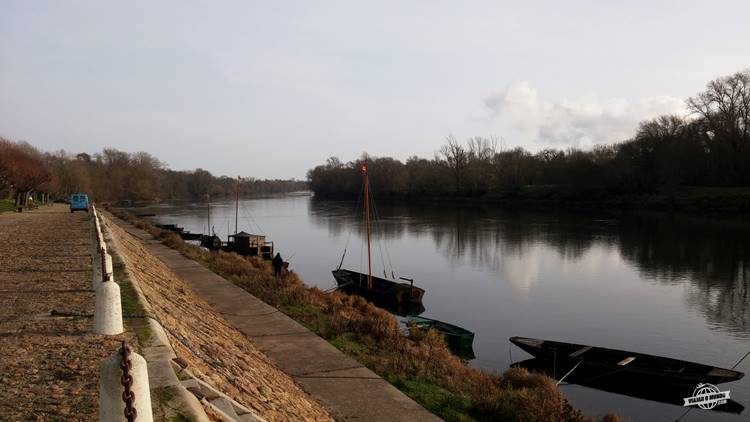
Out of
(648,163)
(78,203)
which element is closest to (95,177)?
(78,203)

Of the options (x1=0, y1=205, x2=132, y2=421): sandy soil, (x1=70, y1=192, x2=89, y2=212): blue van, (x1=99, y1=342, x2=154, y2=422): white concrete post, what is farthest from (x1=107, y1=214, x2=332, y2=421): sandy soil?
(x1=70, y1=192, x2=89, y2=212): blue van

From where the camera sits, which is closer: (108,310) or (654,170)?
(108,310)

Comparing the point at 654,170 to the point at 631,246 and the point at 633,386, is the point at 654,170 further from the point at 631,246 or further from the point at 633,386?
the point at 633,386

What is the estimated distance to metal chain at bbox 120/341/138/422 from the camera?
3342 millimetres

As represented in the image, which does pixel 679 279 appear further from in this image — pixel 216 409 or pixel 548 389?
pixel 216 409

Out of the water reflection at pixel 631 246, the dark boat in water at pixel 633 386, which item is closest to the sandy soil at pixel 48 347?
the dark boat in water at pixel 633 386

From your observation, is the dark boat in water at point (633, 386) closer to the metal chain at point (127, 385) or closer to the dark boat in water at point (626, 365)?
the dark boat in water at point (626, 365)

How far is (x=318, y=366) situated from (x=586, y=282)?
905 inches

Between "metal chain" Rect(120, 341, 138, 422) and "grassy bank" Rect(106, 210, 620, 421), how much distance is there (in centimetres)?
599

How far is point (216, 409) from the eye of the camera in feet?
16.3

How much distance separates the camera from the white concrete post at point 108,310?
6363 mm

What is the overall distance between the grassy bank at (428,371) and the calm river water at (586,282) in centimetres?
331

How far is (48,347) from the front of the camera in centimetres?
618

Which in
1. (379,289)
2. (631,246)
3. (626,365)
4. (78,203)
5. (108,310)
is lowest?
(379,289)
